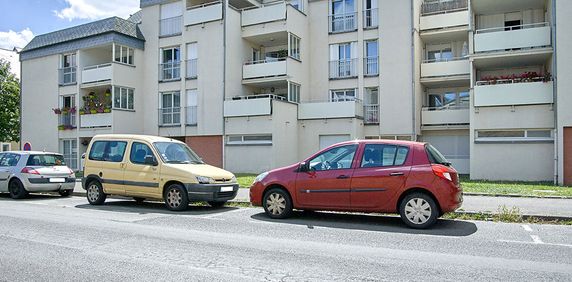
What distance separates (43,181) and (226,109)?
1221 cm

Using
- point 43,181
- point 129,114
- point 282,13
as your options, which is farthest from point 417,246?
point 129,114

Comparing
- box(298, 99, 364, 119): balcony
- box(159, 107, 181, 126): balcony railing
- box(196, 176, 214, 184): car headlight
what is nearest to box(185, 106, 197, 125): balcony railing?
box(159, 107, 181, 126): balcony railing

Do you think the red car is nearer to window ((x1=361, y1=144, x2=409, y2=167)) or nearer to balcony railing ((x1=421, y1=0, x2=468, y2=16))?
window ((x1=361, y1=144, x2=409, y2=167))

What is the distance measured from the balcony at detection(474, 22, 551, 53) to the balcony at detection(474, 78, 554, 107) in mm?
1586

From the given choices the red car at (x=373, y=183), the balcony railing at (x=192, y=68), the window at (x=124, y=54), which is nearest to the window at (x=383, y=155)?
the red car at (x=373, y=183)

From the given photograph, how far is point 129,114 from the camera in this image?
28.7 m

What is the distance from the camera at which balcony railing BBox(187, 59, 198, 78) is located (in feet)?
91.1

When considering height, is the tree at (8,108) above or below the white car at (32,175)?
above

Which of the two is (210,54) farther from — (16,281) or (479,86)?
(16,281)

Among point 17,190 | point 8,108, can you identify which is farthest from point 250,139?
point 8,108

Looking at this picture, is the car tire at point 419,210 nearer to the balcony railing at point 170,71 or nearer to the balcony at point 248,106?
the balcony at point 248,106

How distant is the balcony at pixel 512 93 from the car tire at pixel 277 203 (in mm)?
13843

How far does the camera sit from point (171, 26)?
94.2 ft

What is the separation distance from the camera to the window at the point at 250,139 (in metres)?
24.8
